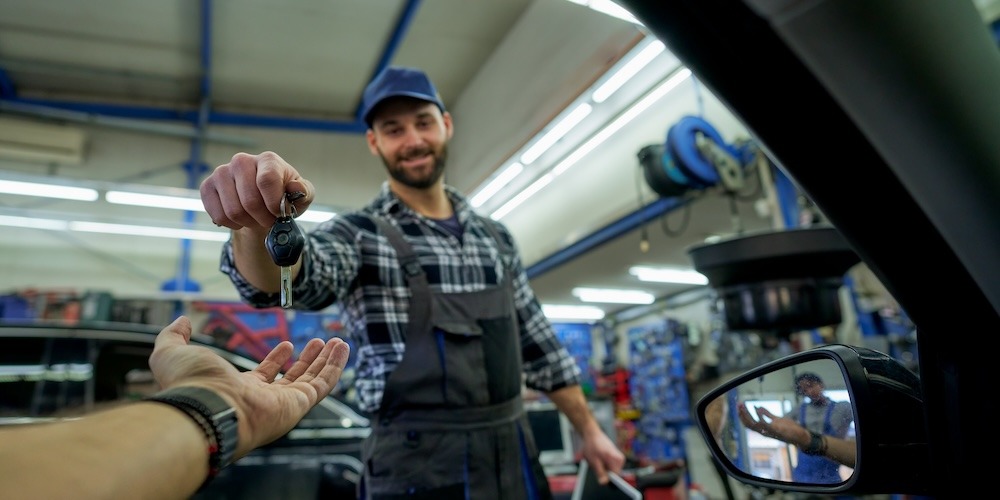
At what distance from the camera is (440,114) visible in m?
0.87

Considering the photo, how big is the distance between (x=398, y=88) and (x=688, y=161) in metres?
1.67

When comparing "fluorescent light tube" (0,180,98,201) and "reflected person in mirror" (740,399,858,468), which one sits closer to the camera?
"reflected person in mirror" (740,399,858,468)

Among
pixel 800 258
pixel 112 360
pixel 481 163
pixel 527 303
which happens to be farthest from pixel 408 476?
pixel 481 163

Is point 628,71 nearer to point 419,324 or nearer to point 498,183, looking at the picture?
point 498,183

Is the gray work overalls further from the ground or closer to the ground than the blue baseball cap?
closer to the ground

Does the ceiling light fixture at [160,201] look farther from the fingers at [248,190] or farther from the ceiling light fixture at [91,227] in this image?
the fingers at [248,190]

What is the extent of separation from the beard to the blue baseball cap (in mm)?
80

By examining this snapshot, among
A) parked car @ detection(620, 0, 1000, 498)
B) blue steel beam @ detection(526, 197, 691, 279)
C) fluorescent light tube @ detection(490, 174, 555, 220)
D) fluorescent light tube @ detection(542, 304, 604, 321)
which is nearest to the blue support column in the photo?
parked car @ detection(620, 0, 1000, 498)

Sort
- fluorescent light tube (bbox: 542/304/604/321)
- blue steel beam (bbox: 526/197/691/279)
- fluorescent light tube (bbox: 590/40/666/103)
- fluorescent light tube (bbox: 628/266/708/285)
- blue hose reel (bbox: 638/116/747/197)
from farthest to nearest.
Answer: fluorescent light tube (bbox: 542/304/604/321) → fluorescent light tube (bbox: 628/266/708/285) → blue steel beam (bbox: 526/197/691/279) → fluorescent light tube (bbox: 590/40/666/103) → blue hose reel (bbox: 638/116/747/197)

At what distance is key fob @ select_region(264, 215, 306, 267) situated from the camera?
340 millimetres

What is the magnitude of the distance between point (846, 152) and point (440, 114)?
25.5 inches

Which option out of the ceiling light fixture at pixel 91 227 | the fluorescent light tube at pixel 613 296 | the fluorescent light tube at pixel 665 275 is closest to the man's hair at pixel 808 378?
the ceiling light fixture at pixel 91 227

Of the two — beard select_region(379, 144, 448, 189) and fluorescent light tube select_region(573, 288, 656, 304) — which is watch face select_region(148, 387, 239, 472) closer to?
beard select_region(379, 144, 448, 189)

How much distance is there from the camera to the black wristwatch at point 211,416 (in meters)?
0.26
